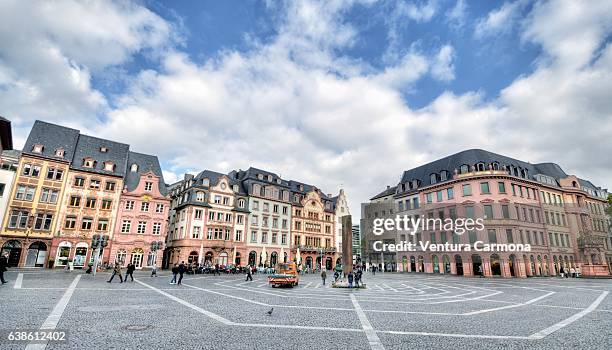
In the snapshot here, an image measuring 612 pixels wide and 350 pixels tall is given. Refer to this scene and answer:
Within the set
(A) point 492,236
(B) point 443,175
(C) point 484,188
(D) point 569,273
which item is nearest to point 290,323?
(A) point 492,236

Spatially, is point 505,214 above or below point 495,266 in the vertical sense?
above

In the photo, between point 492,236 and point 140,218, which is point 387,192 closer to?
point 492,236

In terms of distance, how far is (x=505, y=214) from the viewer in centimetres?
4616

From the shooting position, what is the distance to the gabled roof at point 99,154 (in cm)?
4210

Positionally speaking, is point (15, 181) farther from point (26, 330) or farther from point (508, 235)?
point (508, 235)

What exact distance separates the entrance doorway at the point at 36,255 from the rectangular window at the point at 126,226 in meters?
8.21

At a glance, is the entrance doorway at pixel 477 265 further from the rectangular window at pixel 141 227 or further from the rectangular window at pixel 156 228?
the rectangular window at pixel 141 227

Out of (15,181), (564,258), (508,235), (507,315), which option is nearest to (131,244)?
(15,181)

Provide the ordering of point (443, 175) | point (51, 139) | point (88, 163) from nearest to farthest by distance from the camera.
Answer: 1. point (51, 139)
2. point (88, 163)
3. point (443, 175)

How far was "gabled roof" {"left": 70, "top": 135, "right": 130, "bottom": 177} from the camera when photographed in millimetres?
42097

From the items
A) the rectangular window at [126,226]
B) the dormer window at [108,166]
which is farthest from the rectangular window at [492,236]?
the dormer window at [108,166]

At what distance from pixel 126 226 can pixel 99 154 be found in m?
11.0

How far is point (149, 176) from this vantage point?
45.9 metres

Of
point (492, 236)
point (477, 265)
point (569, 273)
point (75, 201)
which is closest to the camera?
point (75, 201)
